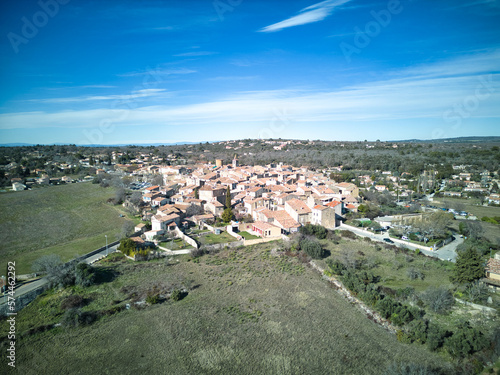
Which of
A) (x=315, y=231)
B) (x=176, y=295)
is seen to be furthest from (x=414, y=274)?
(x=176, y=295)

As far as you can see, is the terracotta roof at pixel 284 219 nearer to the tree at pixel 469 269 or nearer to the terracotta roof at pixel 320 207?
the terracotta roof at pixel 320 207

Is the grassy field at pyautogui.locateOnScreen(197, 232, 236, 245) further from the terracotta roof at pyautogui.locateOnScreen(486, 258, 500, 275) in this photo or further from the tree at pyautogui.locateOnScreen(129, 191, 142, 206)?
the terracotta roof at pyautogui.locateOnScreen(486, 258, 500, 275)

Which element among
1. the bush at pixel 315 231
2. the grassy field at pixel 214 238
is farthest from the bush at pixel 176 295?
the bush at pixel 315 231

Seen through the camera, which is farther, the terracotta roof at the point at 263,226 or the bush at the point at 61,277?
the terracotta roof at the point at 263,226

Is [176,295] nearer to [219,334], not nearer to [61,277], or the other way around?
[219,334]

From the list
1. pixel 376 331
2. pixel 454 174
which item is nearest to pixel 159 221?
pixel 376 331

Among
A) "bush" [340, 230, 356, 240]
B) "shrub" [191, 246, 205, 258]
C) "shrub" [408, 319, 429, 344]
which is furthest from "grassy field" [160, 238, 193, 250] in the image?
"shrub" [408, 319, 429, 344]

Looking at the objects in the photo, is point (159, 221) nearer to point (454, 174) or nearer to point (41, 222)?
point (41, 222)
